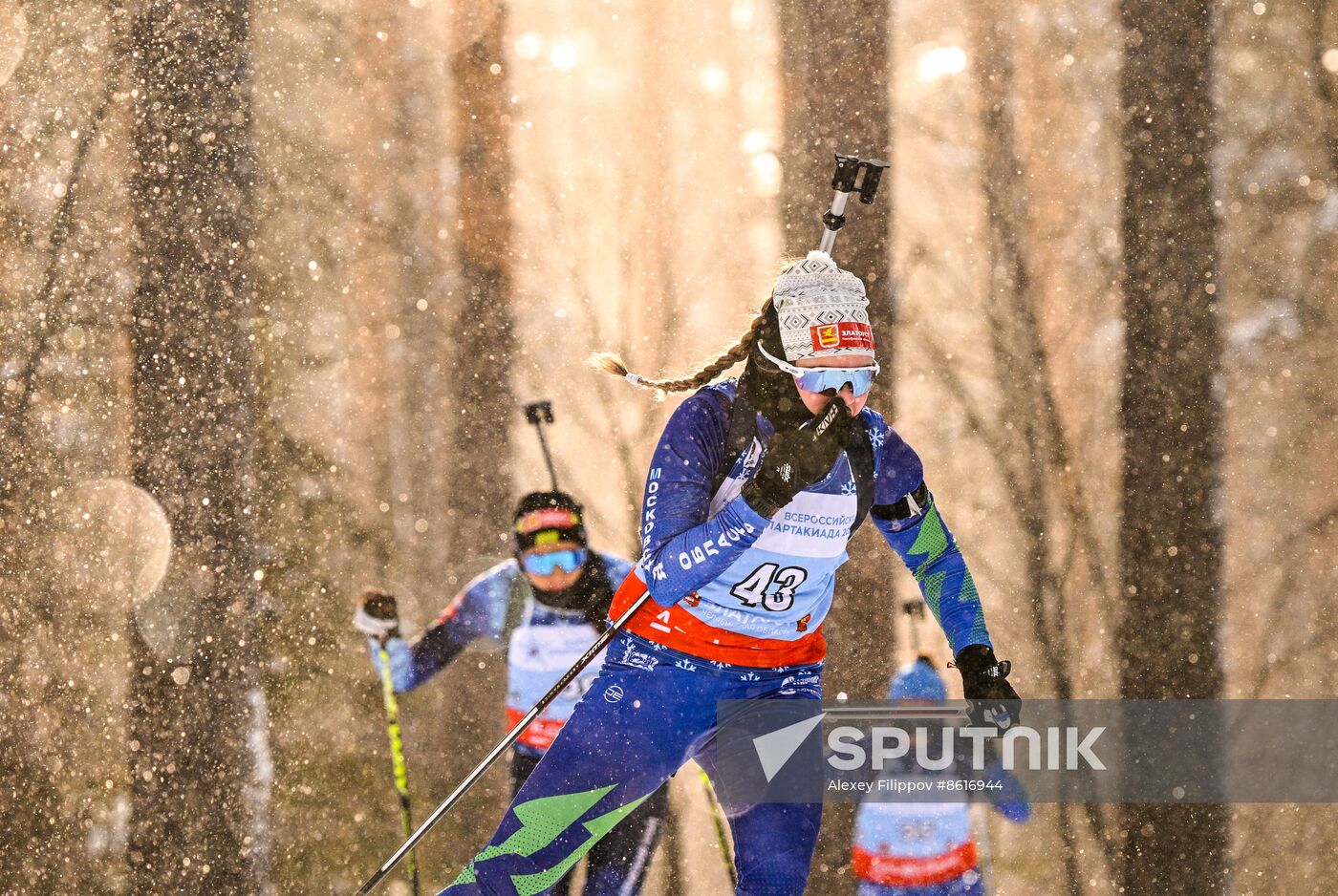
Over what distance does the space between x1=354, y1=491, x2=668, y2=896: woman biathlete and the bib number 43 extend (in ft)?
5.00

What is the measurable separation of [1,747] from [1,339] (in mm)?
1603

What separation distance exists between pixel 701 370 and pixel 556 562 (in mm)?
1479

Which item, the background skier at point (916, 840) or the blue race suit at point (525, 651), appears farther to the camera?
the background skier at point (916, 840)

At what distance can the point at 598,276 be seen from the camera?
13.9 feet

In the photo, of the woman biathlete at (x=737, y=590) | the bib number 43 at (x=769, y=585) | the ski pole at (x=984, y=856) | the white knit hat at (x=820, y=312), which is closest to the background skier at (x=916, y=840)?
the ski pole at (x=984, y=856)

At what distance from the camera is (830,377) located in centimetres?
220

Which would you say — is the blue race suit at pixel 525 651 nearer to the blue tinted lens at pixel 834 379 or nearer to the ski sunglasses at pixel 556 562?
the ski sunglasses at pixel 556 562

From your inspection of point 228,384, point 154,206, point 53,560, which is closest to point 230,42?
point 154,206

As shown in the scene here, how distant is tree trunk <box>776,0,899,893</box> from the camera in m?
4.02

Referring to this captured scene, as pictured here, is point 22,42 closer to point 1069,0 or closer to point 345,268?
point 345,268

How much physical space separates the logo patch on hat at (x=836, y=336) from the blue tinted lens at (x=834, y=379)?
0.05m

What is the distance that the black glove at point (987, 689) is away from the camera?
231 centimetres

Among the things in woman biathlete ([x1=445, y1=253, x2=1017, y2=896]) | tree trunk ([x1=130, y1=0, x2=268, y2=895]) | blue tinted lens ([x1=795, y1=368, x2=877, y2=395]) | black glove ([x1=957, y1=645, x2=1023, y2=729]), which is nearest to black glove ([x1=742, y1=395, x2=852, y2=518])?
woman biathlete ([x1=445, y1=253, x2=1017, y2=896])

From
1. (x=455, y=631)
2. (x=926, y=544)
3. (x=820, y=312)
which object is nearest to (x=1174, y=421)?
(x=926, y=544)
